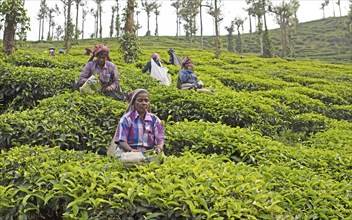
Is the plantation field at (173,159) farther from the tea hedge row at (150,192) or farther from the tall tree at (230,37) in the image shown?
the tall tree at (230,37)

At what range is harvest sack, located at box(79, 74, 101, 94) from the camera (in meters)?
6.58

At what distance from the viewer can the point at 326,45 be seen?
208 ft

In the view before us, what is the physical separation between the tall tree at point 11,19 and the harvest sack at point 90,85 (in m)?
5.16

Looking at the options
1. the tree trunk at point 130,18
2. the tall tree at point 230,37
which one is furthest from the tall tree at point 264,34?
the tree trunk at point 130,18

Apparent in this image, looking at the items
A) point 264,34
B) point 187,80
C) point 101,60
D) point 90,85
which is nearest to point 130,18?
point 187,80

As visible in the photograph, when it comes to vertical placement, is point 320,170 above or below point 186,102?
below

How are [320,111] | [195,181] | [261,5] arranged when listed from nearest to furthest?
[195,181] < [320,111] < [261,5]

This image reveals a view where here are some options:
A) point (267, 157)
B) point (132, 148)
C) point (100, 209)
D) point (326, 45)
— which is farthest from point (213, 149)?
point (326, 45)

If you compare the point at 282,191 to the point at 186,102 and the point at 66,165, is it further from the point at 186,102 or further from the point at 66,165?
the point at 186,102

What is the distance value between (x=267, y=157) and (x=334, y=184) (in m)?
1.04

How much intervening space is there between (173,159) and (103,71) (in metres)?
3.39

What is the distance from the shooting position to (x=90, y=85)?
660cm

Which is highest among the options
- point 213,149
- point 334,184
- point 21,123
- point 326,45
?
point 326,45

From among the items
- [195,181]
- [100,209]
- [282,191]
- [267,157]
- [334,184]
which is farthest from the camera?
[267,157]
